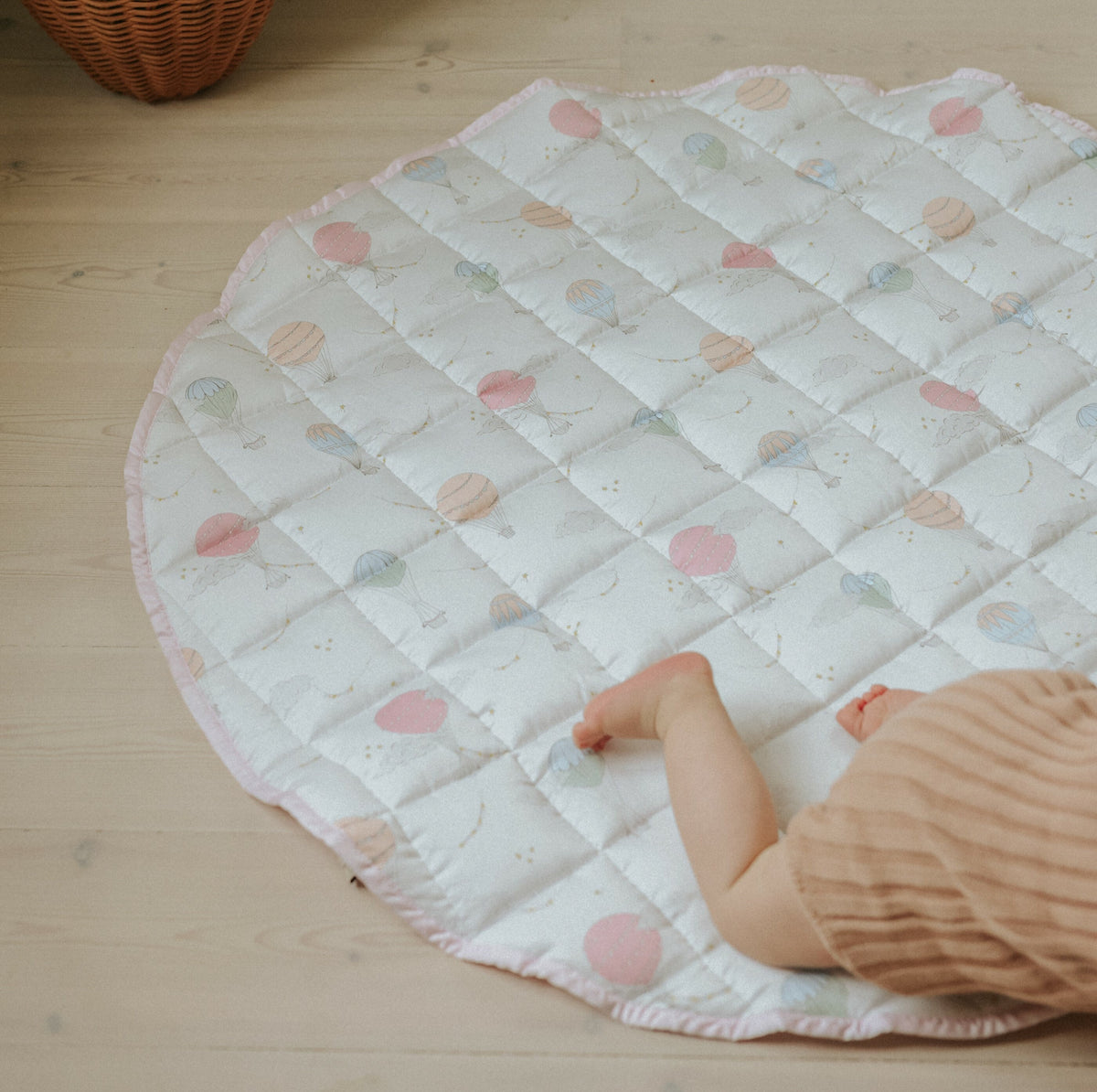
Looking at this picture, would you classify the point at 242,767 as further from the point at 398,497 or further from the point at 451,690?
the point at 398,497

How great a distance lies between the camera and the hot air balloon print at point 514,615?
113 centimetres

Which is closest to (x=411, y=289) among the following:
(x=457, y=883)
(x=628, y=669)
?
(x=628, y=669)

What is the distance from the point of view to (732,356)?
1.31m

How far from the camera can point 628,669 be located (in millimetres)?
1096

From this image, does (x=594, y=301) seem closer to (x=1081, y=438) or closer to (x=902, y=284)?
(x=902, y=284)

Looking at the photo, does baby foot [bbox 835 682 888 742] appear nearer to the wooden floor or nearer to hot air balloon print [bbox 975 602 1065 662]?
hot air balloon print [bbox 975 602 1065 662]

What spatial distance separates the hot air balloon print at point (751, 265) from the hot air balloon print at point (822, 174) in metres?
0.14

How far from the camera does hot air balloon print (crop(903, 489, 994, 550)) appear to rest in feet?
3.83

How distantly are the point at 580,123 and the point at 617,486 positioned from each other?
0.61m

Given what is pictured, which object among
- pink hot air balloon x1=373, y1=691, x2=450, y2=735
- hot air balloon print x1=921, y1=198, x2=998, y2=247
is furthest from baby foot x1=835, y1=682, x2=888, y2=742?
hot air balloon print x1=921, y1=198, x2=998, y2=247

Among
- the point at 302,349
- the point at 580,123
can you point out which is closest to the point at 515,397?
the point at 302,349

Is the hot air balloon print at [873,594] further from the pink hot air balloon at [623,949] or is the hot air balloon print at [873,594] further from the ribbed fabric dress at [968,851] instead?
the pink hot air balloon at [623,949]

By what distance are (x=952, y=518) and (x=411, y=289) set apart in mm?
663

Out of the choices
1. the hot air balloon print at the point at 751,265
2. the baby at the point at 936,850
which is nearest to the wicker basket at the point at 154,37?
the hot air balloon print at the point at 751,265
